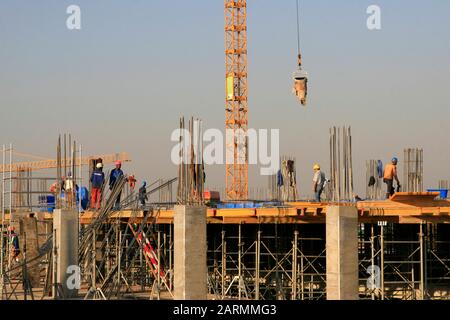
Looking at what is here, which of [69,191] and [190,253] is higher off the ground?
[69,191]

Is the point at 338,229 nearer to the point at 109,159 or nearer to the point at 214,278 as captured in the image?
the point at 214,278

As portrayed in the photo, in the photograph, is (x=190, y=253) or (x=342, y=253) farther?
(x=190, y=253)

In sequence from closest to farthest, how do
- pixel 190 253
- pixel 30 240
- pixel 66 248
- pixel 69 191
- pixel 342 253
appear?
pixel 342 253
pixel 190 253
pixel 66 248
pixel 30 240
pixel 69 191

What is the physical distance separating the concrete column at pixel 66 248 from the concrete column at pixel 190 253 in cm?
360

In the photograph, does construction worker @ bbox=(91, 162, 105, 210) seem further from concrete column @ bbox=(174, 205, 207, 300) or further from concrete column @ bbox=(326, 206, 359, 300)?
concrete column @ bbox=(326, 206, 359, 300)

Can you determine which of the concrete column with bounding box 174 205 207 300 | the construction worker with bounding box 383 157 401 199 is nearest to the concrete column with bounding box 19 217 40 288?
the concrete column with bounding box 174 205 207 300

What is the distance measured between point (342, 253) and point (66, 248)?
24.7ft

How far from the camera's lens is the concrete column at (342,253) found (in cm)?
2294

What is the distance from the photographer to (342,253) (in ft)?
75.4

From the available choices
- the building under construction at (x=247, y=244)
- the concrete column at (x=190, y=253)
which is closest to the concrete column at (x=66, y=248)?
the building under construction at (x=247, y=244)

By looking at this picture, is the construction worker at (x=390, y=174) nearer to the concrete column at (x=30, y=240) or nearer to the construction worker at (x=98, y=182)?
the construction worker at (x=98, y=182)

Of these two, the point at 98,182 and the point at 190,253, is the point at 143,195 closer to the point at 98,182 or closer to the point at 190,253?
the point at 98,182

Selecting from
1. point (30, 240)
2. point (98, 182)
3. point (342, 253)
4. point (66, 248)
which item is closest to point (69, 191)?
point (30, 240)
